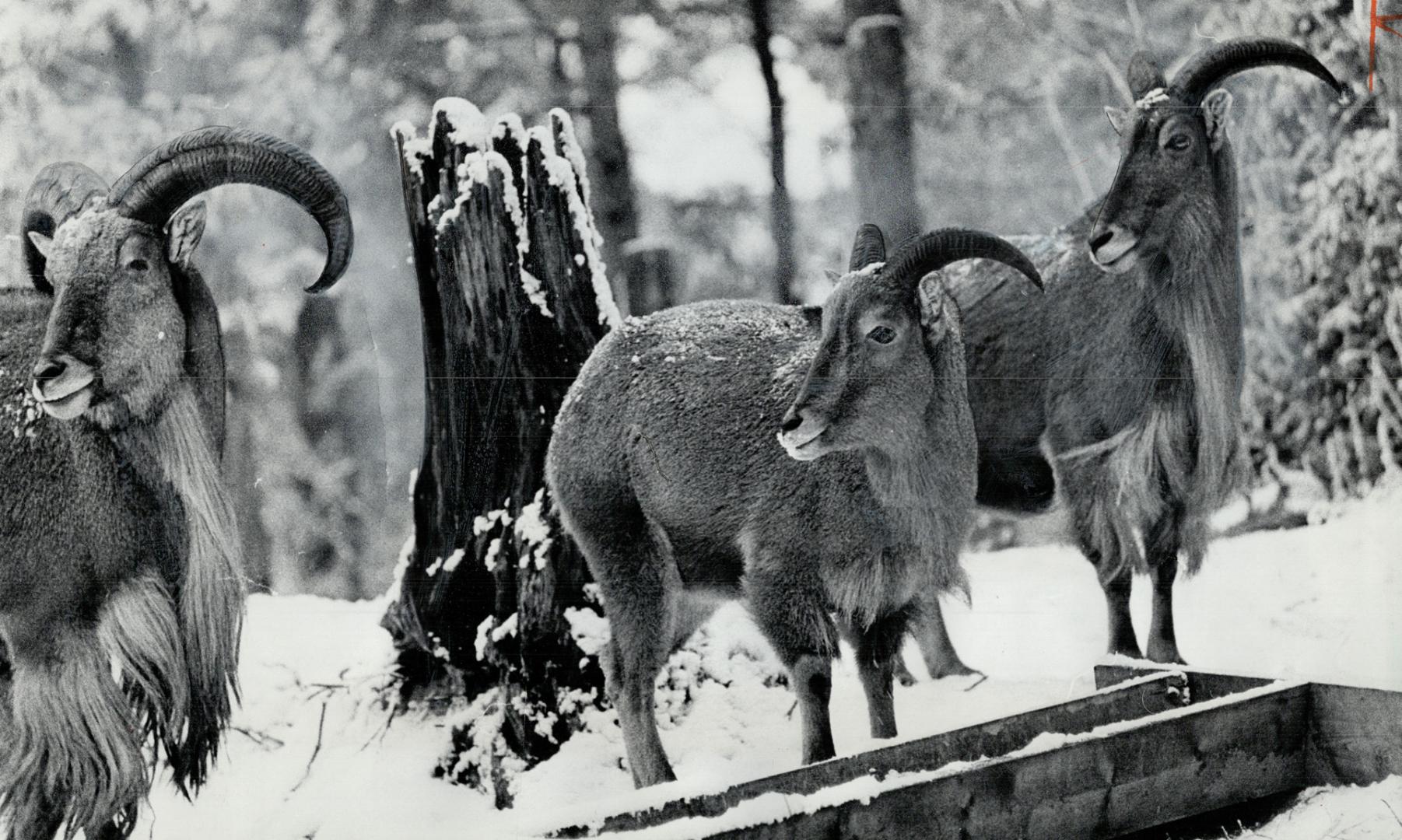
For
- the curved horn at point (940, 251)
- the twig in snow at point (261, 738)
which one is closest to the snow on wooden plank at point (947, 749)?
the curved horn at point (940, 251)

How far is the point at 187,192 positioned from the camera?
13.2 feet

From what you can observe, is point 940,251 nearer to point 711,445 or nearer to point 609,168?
point 711,445

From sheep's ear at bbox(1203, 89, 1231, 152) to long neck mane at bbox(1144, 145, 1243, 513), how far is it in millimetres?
36

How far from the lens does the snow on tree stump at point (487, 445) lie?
4418mm

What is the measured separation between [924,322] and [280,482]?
74.2 inches

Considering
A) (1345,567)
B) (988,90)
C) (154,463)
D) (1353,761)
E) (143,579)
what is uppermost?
(988,90)

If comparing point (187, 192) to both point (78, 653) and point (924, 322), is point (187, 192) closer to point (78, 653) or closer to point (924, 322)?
point (78, 653)

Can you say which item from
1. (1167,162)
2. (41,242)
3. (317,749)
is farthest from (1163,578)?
(41,242)

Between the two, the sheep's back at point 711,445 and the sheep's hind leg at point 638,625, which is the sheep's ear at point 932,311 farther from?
→ the sheep's hind leg at point 638,625

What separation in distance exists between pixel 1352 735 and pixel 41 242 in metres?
3.73

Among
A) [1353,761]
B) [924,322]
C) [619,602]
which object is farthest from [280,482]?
[1353,761]

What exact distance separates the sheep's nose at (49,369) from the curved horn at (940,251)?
7.11 ft

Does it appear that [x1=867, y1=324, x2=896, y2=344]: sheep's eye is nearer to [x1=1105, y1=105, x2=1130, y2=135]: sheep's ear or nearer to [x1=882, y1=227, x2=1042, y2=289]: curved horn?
[x1=882, y1=227, x2=1042, y2=289]: curved horn

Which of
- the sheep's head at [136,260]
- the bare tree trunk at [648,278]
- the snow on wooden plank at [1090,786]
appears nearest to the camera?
the snow on wooden plank at [1090,786]
